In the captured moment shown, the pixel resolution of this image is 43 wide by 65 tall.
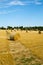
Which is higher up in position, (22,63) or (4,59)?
(4,59)

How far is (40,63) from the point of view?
14.0 metres

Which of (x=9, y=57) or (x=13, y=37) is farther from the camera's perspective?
(x=13, y=37)

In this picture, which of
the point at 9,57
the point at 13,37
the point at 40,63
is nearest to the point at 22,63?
the point at 40,63

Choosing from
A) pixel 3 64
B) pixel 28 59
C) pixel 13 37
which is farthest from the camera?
pixel 13 37

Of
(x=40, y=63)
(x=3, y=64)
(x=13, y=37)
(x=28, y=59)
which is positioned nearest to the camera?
(x=3, y=64)

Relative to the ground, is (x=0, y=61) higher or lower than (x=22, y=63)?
higher

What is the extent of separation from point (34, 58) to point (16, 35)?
68.3 feet

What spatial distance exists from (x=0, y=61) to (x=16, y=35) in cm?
2490

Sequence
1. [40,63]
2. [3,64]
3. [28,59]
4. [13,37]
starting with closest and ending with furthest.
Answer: [3,64], [40,63], [28,59], [13,37]

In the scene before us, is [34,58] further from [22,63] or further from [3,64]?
[3,64]

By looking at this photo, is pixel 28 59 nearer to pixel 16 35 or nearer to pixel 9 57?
pixel 9 57

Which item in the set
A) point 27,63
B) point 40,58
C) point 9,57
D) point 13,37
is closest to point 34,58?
point 40,58

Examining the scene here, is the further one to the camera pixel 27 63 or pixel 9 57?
pixel 27 63

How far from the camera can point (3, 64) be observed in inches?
448
